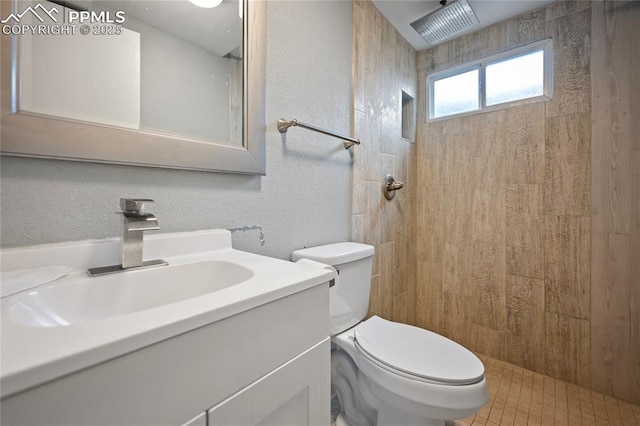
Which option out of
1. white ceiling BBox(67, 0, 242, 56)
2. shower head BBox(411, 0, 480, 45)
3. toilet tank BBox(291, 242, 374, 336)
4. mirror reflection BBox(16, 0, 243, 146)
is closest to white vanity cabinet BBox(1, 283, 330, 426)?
toilet tank BBox(291, 242, 374, 336)

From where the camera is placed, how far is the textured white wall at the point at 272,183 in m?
0.61

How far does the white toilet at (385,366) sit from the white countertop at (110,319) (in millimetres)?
446

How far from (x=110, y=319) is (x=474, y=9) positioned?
2.16 metres

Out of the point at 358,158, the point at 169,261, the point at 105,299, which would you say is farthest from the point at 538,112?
the point at 105,299

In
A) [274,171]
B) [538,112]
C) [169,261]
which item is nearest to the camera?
[169,261]

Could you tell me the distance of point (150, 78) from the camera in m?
0.76

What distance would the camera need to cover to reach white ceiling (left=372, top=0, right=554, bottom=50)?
1.53 m

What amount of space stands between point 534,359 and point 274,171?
1849 millimetres

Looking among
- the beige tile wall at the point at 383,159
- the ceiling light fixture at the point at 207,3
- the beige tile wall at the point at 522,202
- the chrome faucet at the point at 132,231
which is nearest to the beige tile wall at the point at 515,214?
the beige tile wall at the point at 522,202

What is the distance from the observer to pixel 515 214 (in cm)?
165

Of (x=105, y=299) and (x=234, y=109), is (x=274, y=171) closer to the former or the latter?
(x=234, y=109)

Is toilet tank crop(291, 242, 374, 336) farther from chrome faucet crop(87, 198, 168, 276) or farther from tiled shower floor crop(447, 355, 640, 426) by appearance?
tiled shower floor crop(447, 355, 640, 426)

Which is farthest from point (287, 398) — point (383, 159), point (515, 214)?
point (515, 214)

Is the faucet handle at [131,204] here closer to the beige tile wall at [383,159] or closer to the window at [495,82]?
the beige tile wall at [383,159]
